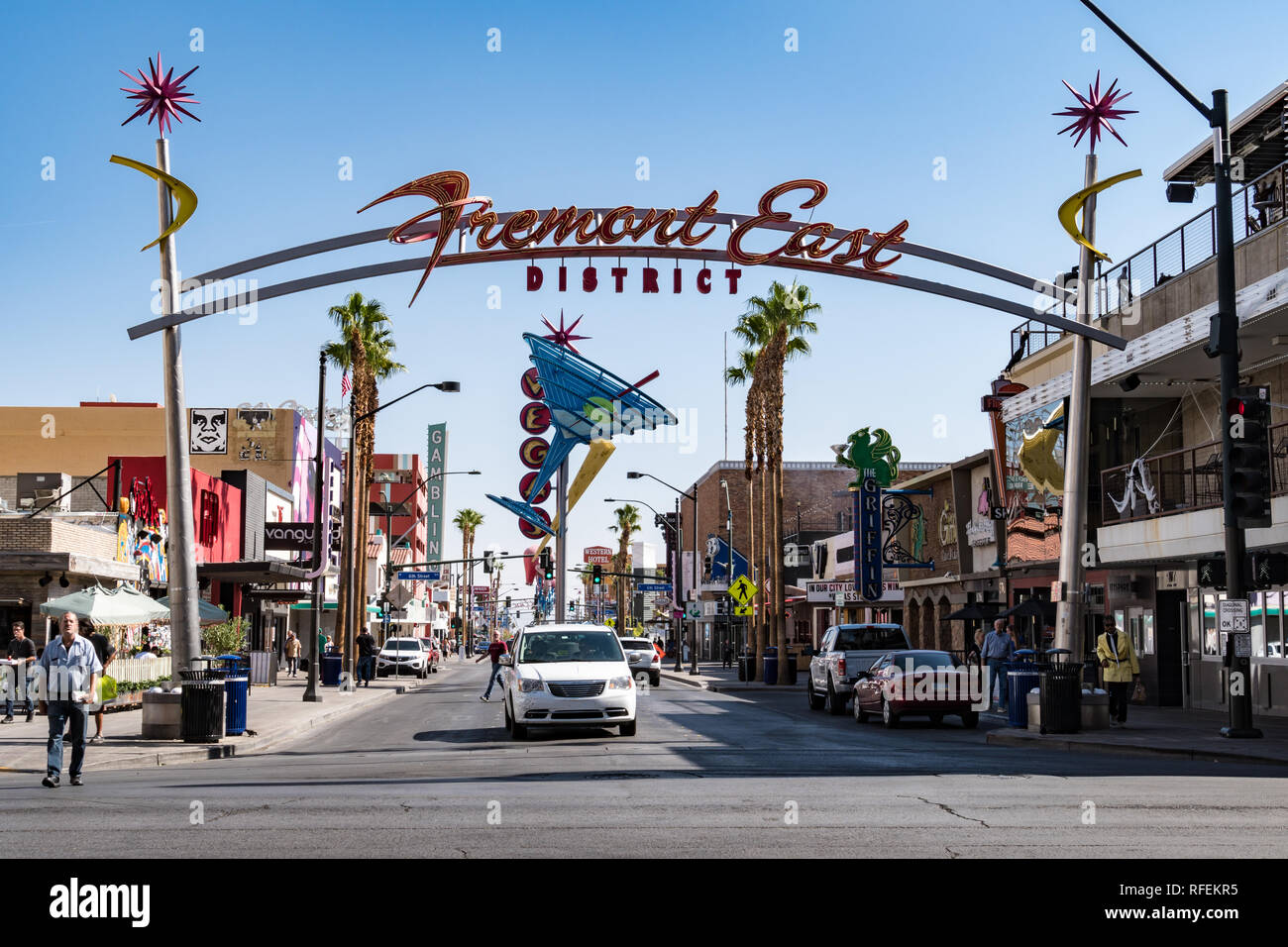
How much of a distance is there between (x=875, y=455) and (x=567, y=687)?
2955cm

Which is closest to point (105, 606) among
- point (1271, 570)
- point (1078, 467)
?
point (1078, 467)

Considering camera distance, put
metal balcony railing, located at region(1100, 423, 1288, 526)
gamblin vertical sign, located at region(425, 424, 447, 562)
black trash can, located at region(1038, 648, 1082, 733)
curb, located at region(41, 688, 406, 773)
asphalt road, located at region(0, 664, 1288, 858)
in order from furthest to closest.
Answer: gamblin vertical sign, located at region(425, 424, 447, 562)
metal balcony railing, located at region(1100, 423, 1288, 526)
black trash can, located at region(1038, 648, 1082, 733)
curb, located at region(41, 688, 406, 773)
asphalt road, located at region(0, 664, 1288, 858)

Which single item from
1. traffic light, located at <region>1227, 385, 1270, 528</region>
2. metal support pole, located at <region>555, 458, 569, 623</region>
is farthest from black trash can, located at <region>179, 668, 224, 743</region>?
metal support pole, located at <region>555, 458, 569, 623</region>

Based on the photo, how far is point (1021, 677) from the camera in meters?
22.3

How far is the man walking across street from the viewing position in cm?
2709

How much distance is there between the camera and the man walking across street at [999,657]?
2709 cm

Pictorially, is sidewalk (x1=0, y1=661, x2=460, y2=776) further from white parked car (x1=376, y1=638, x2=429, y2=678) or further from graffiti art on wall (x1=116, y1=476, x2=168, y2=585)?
white parked car (x1=376, y1=638, x2=429, y2=678)

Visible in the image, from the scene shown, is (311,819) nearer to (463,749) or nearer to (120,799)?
(120,799)

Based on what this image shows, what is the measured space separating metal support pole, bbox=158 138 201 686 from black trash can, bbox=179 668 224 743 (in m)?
0.49

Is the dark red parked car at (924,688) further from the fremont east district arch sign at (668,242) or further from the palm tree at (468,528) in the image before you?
the palm tree at (468,528)

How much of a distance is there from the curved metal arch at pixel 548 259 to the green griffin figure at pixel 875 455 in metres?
26.5

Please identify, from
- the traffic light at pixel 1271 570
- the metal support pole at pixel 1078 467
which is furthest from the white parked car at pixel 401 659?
the traffic light at pixel 1271 570

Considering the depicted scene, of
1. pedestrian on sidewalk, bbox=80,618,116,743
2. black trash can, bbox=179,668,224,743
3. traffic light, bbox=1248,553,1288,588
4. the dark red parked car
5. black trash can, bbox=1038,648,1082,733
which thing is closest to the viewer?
traffic light, bbox=1248,553,1288,588
